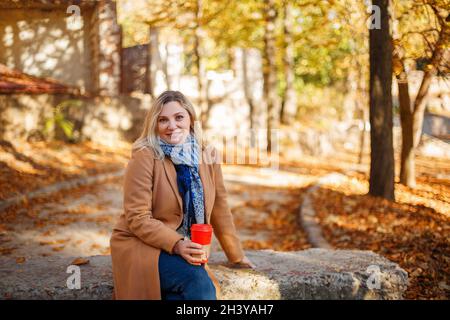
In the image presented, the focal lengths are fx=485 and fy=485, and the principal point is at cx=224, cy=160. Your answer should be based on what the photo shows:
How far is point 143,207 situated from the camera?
3.00 meters

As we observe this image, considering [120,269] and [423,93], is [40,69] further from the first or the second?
[120,269]

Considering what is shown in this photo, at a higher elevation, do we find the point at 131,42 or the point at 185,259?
the point at 131,42

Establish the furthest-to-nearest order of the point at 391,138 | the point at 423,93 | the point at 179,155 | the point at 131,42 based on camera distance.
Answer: the point at 131,42 → the point at 423,93 → the point at 391,138 → the point at 179,155

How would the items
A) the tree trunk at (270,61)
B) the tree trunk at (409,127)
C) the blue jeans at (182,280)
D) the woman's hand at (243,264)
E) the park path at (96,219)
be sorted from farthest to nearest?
the tree trunk at (270,61) < the tree trunk at (409,127) < the park path at (96,219) < the woman's hand at (243,264) < the blue jeans at (182,280)

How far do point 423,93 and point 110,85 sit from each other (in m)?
8.80

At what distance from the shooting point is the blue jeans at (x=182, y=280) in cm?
284

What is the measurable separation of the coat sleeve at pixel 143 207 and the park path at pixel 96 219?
1958mm

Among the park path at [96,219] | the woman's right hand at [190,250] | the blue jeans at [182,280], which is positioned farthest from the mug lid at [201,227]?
the park path at [96,219]

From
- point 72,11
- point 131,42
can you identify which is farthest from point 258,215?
point 131,42

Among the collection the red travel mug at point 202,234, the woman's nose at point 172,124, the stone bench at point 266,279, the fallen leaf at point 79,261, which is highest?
the woman's nose at point 172,124

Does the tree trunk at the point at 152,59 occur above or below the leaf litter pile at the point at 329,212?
above

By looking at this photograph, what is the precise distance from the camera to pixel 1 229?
6531mm

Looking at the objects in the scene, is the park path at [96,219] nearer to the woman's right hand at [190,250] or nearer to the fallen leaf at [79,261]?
the fallen leaf at [79,261]

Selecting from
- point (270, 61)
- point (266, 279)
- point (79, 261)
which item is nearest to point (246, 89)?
point (270, 61)
